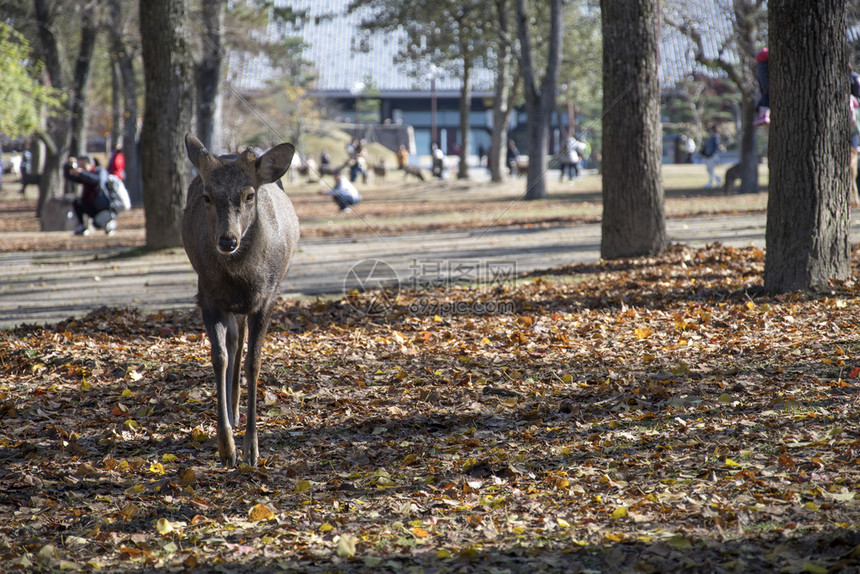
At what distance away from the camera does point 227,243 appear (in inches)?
188

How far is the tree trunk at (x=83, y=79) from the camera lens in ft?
86.2

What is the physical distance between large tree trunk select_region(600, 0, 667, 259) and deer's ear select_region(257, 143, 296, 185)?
21.5 feet

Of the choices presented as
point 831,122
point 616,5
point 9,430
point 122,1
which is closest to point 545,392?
point 9,430

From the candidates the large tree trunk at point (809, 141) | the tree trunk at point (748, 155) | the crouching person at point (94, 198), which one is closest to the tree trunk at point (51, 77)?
the crouching person at point (94, 198)

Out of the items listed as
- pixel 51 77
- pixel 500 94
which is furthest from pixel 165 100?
pixel 500 94

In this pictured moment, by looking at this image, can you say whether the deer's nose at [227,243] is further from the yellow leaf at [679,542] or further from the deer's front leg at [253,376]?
the yellow leaf at [679,542]

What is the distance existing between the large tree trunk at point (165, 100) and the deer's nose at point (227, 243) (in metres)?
9.04

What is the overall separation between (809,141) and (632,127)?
3087 mm

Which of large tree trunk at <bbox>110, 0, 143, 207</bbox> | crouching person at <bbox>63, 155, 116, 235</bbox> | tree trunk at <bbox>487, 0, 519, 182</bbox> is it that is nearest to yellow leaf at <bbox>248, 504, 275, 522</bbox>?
crouching person at <bbox>63, 155, 116, 235</bbox>

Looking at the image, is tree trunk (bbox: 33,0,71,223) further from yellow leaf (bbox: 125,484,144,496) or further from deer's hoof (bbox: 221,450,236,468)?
yellow leaf (bbox: 125,484,144,496)

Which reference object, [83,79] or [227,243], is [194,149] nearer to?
[227,243]

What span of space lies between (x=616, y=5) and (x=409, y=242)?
696 centimetres

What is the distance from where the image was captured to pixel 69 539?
4.09m

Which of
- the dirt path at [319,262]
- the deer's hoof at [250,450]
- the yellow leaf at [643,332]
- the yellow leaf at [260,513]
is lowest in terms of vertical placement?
the yellow leaf at [260,513]
